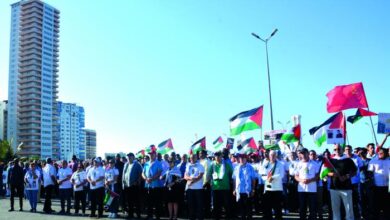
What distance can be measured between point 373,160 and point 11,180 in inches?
592

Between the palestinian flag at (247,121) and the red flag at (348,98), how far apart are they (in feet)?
11.0

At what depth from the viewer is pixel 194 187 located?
45.2ft

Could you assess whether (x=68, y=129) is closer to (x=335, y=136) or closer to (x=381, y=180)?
(x=335, y=136)

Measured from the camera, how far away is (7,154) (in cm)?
7438

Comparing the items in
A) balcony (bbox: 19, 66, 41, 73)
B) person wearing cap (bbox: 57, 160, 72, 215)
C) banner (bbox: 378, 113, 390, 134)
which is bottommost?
person wearing cap (bbox: 57, 160, 72, 215)

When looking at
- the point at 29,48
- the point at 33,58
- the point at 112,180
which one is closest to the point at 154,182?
the point at 112,180

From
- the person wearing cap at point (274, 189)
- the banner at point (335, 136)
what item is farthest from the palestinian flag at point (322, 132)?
the person wearing cap at point (274, 189)

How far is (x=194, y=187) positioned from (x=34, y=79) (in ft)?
511

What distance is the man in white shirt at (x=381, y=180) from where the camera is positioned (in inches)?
501

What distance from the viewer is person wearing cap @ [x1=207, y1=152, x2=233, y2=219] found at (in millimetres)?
14016

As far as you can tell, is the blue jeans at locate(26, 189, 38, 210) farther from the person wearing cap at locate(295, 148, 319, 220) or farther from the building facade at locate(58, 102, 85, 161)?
the building facade at locate(58, 102, 85, 161)

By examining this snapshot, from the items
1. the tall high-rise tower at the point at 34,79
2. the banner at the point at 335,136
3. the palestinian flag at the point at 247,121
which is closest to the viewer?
the banner at the point at 335,136

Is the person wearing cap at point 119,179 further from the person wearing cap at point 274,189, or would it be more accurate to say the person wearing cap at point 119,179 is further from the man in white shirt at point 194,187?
the person wearing cap at point 274,189

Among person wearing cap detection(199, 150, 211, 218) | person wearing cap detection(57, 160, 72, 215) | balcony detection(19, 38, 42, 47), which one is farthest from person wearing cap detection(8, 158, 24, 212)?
balcony detection(19, 38, 42, 47)
